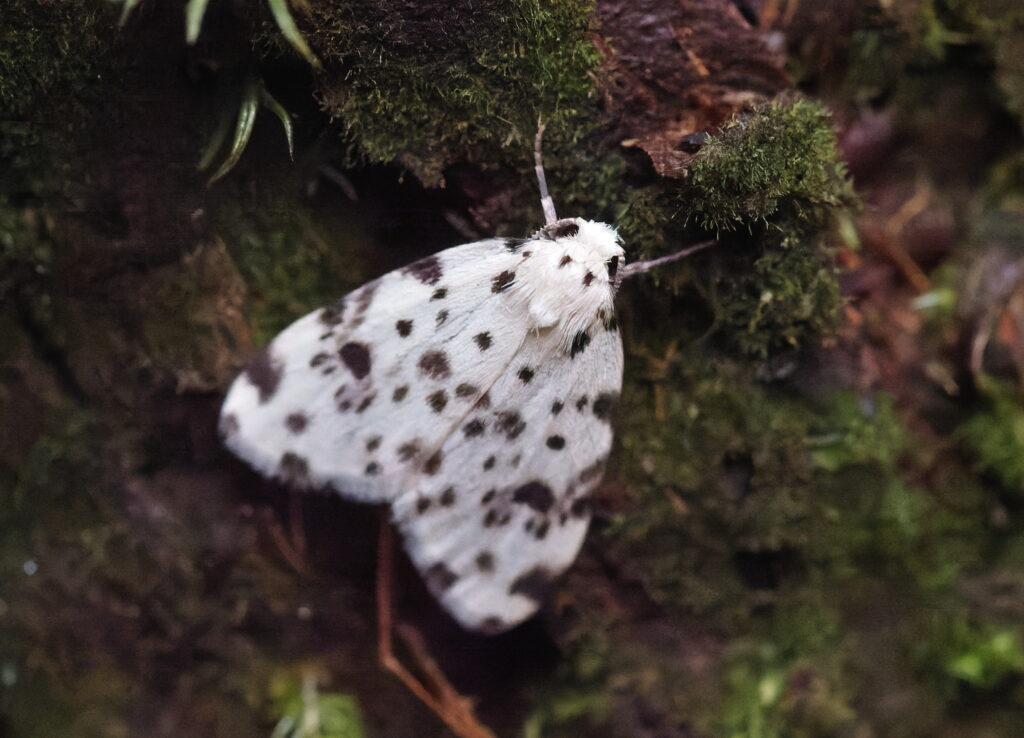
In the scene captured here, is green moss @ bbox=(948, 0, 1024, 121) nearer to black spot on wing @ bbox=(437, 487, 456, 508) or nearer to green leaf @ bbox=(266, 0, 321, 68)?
green leaf @ bbox=(266, 0, 321, 68)

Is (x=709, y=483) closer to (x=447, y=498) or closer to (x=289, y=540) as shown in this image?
(x=447, y=498)

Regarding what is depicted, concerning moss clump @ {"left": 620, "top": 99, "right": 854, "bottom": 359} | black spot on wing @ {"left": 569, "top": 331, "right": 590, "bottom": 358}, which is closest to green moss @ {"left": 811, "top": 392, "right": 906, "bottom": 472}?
moss clump @ {"left": 620, "top": 99, "right": 854, "bottom": 359}

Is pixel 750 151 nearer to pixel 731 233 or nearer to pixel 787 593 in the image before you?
pixel 731 233

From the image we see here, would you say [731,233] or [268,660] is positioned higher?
[731,233]

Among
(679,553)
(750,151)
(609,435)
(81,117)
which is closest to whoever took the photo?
(750,151)

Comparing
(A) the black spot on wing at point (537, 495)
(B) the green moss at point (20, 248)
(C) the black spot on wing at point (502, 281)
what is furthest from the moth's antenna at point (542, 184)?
(B) the green moss at point (20, 248)

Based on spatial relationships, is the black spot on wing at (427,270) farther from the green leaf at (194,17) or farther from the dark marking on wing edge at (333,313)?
the green leaf at (194,17)

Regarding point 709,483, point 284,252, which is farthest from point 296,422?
point 709,483

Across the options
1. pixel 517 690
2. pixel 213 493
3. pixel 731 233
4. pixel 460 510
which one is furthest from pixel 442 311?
pixel 517 690
